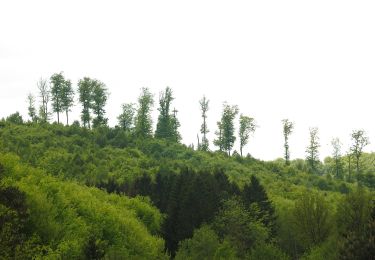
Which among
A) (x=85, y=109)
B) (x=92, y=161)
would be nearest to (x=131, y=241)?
(x=92, y=161)

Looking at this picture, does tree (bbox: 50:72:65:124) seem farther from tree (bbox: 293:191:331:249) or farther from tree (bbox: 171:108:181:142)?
tree (bbox: 293:191:331:249)

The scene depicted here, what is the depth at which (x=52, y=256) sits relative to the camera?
33031mm

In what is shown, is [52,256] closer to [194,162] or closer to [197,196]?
[197,196]

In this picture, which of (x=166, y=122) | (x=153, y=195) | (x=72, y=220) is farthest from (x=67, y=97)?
(x=72, y=220)

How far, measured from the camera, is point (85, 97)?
374ft

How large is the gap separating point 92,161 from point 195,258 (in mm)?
50771

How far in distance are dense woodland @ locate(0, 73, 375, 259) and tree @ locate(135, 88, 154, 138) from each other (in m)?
0.36

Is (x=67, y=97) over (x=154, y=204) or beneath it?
over

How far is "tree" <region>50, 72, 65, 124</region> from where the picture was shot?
115 meters

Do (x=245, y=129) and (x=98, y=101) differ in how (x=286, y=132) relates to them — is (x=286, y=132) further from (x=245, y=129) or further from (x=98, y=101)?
(x=98, y=101)

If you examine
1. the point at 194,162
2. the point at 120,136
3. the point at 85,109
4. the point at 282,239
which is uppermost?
the point at 85,109

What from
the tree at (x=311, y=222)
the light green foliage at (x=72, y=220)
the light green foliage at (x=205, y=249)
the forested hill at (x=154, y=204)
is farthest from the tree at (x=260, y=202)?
the light green foliage at (x=205, y=249)

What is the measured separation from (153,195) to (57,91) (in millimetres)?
56919

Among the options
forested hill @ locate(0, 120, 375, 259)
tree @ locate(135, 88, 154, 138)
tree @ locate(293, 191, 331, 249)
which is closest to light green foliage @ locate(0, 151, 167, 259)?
forested hill @ locate(0, 120, 375, 259)
